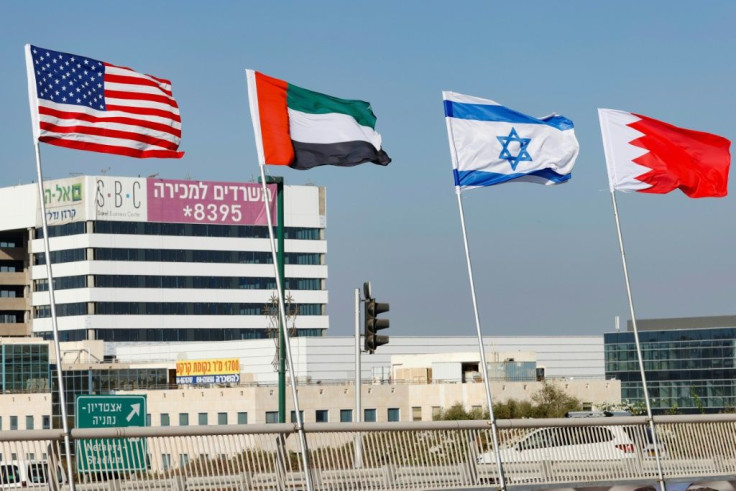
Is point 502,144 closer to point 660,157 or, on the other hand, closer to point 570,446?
point 660,157

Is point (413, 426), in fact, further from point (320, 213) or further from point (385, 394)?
point (320, 213)

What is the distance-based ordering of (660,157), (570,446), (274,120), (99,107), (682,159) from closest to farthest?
(99,107)
(570,446)
(274,120)
(660,157)
(682,159)

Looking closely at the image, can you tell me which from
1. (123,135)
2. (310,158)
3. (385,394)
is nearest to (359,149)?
(310,158)

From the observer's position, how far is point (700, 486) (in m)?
19.7

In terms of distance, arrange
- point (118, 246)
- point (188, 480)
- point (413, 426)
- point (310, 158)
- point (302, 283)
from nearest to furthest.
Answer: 1. point (188, 480)
2. point (413, 426)
3. point (310, 158)
4. point (118, 246)
5. point (302, 283)

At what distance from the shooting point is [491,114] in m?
21.6

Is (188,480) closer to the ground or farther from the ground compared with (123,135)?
closer to the ground

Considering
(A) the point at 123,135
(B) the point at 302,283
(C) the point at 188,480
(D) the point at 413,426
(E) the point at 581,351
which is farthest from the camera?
(B) the point at 302,283

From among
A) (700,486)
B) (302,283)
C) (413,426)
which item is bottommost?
(700,486)

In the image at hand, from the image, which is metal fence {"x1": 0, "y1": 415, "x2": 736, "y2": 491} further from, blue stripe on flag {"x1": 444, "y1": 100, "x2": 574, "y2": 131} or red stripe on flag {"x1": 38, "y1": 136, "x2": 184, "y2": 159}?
blue stripe on flag {"x1": 444, "y1": 100, "x2": 574, "y2": 131}

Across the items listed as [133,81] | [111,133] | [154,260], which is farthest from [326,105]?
[154,260]

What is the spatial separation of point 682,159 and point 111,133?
1055 centimetres

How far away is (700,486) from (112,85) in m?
10.1

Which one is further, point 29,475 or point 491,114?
point 491,114
